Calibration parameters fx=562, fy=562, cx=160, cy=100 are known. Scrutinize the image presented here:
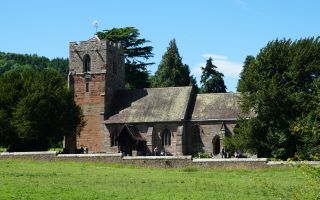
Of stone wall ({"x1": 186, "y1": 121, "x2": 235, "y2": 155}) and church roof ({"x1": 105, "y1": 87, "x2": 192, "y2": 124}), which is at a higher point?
church roof ({"x1": 105, "y1": 87, "x2": 192, "y2": 124})

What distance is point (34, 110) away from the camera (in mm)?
51594

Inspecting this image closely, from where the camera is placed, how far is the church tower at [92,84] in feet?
199

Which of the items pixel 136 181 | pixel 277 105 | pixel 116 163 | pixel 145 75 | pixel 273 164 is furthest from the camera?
pixel 145 75

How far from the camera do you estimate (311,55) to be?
1896 inches

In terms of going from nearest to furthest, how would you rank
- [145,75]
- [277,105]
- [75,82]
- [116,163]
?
[116,163] → [277,105] → [75,82] → [145,75]

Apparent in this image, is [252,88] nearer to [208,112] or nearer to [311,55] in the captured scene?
[311,55]

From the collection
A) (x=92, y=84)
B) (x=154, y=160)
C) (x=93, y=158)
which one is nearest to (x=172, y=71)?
(x=92, y=84)

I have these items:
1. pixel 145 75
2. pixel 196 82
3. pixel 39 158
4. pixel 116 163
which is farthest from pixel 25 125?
pixel 196 82

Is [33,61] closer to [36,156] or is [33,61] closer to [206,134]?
[206,134]

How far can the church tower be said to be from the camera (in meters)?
60.7

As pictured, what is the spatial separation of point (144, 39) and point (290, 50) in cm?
3797

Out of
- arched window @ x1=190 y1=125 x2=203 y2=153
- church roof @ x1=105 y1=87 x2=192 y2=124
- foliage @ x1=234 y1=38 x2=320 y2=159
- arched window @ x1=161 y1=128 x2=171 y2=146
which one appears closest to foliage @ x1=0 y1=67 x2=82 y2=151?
church roof @ x1=105 y1=87 x2=192 y2=124

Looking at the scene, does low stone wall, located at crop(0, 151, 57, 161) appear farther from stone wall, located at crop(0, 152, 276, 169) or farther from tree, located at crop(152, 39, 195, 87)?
tree, located at crop(152, 39, 195, 87)

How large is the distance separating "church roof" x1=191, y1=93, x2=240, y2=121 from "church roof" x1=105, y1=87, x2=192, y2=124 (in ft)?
4.79
